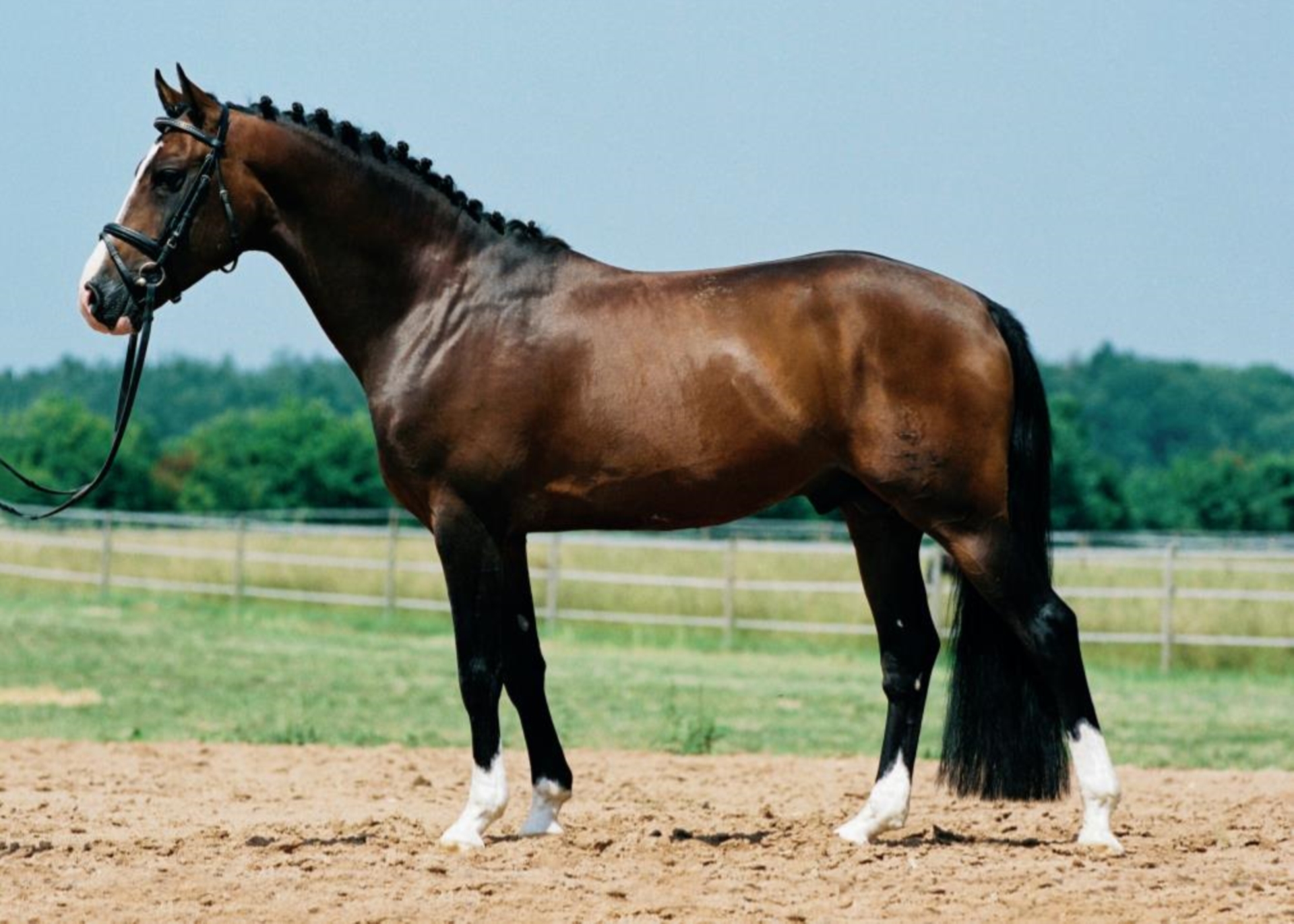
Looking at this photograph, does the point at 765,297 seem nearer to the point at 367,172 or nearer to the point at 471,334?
the point at 471,334

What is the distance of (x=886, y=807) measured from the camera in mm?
6488

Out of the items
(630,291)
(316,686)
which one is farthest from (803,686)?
(630,291)

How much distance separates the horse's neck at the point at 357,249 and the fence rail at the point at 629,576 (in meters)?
12.6

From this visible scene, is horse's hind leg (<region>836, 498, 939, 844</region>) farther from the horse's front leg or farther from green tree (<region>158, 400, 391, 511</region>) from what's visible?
green tree (<region>158, 400, 391, 511</region>)

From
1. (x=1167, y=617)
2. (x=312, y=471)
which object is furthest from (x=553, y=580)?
(x=312, y=471)

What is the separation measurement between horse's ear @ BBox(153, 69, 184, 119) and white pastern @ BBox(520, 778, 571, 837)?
2881mm

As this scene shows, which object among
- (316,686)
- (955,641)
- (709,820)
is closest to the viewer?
(955,641)

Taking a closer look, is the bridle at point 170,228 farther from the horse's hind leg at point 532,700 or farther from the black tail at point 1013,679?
the black tail at point 1013,679

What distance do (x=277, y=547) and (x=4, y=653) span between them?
13.8 m

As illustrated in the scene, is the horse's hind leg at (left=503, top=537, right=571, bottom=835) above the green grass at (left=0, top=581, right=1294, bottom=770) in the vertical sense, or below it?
above

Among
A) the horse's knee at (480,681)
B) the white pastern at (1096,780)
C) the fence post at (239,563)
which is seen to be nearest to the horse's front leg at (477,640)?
the horse's knee at (480,681)

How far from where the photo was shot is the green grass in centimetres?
1150

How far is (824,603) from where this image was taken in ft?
69.4

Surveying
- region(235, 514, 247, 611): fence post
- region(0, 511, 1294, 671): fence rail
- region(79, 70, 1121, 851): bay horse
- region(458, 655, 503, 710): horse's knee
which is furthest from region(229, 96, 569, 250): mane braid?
region(235, 514, 247, 611): fence post
